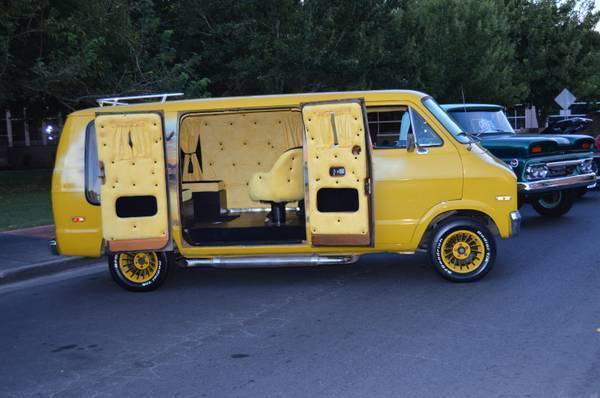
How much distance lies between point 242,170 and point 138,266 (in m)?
2.69

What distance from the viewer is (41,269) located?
30.9ft

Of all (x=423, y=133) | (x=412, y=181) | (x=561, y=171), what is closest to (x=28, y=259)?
(x=412, y=181)

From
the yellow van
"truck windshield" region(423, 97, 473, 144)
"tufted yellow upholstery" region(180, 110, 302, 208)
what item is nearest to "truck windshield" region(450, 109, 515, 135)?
"tufted yellow upholstery" region(180, 110, 302, 208)

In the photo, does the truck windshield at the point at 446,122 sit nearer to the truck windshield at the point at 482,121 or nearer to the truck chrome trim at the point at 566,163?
the truck chrome trim at the point at 566,163

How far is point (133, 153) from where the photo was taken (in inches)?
298

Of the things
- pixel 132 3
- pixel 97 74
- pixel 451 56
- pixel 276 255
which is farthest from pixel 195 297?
pixel 451 56

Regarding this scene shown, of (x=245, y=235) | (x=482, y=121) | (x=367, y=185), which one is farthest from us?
(x=482, y=121)

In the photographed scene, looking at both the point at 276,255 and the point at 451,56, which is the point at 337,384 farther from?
the point at 451,56

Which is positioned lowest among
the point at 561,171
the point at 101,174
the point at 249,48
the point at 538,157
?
the point at 561,171

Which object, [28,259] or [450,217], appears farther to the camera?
[28,259]

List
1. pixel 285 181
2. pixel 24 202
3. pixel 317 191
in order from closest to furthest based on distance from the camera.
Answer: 1. pixel 317 191
2. pixel 285 181
3. pixel 24 202

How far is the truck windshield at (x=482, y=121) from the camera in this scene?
1243 cm

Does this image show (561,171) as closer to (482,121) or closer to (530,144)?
(530,144)

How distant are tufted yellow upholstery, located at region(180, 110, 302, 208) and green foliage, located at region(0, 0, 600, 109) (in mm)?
8061
